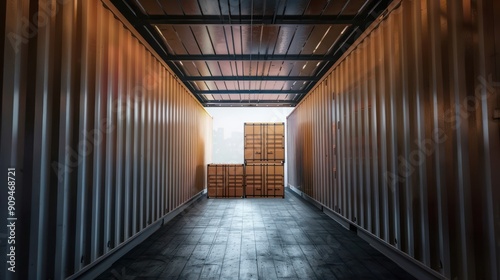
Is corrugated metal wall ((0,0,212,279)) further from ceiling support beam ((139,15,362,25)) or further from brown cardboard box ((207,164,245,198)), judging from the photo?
brown cardboard box ((207,164,245,198))

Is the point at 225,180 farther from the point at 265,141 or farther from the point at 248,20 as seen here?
the point at 248,20

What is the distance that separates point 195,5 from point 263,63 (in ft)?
10.3

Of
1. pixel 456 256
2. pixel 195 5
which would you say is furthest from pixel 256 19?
pixel 456 256

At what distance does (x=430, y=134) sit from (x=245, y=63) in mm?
5272

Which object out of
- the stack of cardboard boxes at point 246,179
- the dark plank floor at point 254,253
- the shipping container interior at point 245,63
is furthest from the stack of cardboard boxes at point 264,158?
the shipping container interior at point 245,63

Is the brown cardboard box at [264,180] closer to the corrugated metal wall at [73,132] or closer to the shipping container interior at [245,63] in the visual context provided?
the shipping container interior at [245,63]

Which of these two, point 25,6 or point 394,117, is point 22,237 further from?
point 394,117

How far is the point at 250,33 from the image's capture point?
5762 millimetres
